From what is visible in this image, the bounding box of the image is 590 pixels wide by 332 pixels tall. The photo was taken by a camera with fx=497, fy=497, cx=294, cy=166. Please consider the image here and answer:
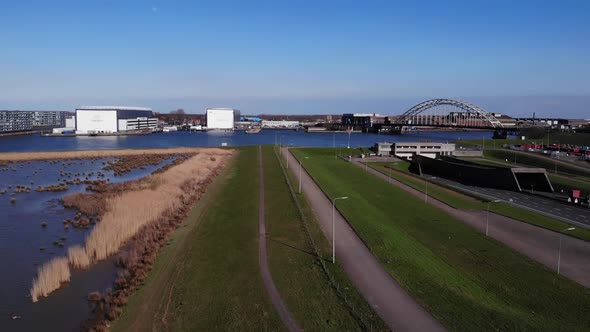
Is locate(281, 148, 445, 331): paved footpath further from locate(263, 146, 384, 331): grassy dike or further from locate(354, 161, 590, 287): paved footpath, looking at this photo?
locate(354, 161, 590, 287): paved footpath

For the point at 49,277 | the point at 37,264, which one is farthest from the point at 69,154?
the point at 49,277

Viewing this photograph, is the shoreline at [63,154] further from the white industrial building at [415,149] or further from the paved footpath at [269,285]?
the paved footpath at [269,285]

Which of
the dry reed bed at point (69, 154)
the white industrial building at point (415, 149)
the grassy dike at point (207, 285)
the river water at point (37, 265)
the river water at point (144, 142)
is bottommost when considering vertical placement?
the river water at point (37, 265)

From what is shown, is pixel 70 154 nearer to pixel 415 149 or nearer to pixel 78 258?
pixel 415 149

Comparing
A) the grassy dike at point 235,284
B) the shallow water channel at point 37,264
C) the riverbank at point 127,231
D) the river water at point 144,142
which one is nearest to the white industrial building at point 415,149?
the river water at point 144,142

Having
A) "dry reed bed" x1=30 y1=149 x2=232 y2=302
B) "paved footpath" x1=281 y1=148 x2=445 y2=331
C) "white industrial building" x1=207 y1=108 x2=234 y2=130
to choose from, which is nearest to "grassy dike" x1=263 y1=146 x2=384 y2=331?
"paved footpath" x1=281 y1=148 x2=445 y2=331
